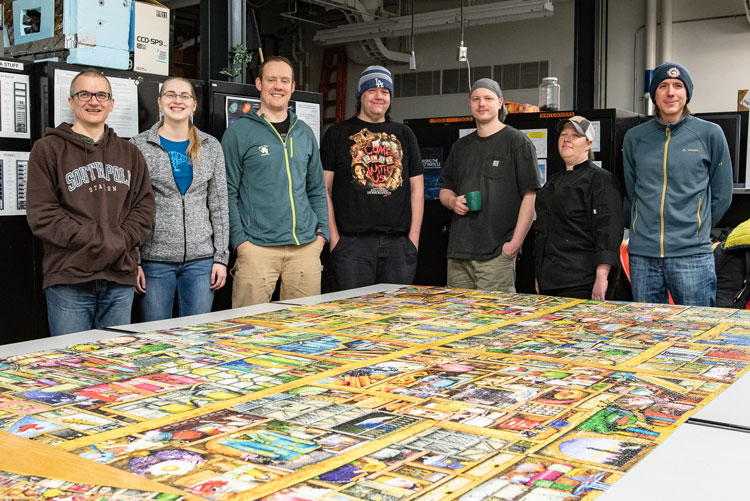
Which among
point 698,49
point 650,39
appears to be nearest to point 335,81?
point 650,39

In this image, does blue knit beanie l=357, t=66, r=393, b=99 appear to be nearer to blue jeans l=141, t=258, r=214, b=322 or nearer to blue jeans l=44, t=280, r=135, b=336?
blue jeans l=141, t=258, r=214, b=322

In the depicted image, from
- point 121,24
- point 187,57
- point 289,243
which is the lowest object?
point 289,243

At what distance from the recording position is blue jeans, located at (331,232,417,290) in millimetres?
3758

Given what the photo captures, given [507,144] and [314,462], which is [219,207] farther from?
[314,462]

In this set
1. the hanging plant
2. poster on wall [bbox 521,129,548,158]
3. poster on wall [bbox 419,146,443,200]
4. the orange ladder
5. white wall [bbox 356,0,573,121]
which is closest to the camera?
the hanging plant

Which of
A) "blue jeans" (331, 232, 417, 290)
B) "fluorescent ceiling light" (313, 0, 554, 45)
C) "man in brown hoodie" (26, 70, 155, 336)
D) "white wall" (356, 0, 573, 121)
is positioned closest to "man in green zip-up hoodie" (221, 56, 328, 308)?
"blue jeans" (331, 232, 417, 290)

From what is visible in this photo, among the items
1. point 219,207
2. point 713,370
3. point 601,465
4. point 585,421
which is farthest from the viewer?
point 219,207

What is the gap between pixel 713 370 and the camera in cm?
167

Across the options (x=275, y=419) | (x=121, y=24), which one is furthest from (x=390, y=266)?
(x=275, y=419)

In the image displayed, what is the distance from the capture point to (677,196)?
10.8 feet

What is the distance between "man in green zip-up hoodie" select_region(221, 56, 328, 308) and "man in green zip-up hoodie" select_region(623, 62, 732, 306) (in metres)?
1.53

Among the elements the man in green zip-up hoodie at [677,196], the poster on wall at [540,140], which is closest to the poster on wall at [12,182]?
the man in green zip-up hoodie at [677,196]

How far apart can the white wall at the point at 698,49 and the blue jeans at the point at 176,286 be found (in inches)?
305

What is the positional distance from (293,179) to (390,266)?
2.25ft
